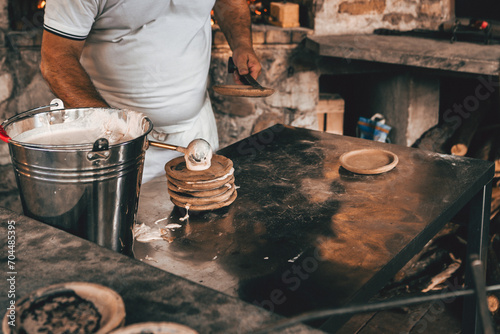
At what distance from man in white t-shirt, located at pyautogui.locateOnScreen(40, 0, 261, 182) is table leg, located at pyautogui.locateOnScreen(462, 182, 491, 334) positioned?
1.01 metres

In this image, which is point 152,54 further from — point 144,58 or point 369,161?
point 369,161

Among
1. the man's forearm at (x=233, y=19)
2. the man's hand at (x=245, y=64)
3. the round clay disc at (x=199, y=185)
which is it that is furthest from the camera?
the man's forearm at (x=233, y=19)

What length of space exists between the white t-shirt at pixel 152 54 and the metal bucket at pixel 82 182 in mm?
773

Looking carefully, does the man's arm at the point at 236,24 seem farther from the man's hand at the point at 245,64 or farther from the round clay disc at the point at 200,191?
the round clay disc at the point at 200,191

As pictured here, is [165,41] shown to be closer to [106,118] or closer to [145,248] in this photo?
[106,118]

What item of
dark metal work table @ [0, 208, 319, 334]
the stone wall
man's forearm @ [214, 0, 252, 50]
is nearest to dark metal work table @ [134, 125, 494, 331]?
dark metal work table @ [0, 208, 319, 334]

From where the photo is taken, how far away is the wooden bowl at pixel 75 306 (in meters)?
0.75

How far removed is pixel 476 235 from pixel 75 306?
1570 mm

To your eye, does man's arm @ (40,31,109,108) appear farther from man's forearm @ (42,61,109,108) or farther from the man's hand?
the man's hand

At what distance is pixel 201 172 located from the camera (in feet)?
4.72

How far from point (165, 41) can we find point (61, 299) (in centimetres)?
140

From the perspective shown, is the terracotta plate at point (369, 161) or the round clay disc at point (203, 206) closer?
the round clay disc at point (203, 206)

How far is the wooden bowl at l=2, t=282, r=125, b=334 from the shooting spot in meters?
0.75

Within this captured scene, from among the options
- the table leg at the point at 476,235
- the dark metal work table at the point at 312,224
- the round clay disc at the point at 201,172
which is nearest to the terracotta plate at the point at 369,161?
the dark metal work table at the point at 312,224
